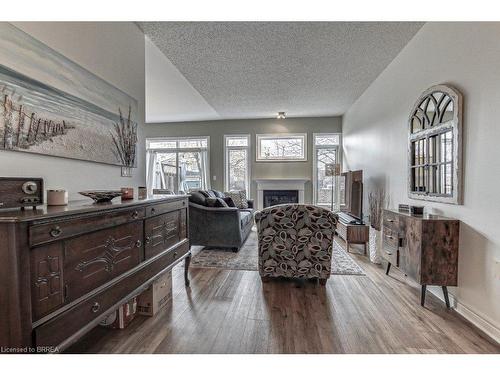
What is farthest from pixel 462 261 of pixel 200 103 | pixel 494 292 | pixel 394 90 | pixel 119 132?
pixel 200 103

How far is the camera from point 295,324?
6.82 ft

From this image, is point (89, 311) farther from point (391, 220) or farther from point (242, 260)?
point (391, 220)

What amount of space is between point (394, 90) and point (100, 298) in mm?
4129

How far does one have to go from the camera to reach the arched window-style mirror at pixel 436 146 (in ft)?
7.51

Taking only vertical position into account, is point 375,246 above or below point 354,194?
below

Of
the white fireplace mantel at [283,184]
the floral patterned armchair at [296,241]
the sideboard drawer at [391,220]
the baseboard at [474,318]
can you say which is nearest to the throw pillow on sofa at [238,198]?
the white fireplace mantel at [283,184]

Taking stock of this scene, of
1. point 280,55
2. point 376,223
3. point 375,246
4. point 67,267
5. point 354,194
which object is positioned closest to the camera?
point 67,267

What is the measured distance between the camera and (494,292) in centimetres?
193

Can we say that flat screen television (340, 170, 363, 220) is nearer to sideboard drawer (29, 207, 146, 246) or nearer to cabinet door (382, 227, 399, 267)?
cabinet door (382, 227, 399, 267)

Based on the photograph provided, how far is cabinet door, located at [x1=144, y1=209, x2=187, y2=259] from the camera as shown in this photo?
2.01 metres

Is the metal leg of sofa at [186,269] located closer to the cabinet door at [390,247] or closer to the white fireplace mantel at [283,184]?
the cabinet door at [390,247]

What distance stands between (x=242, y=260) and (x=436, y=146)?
9.03ft

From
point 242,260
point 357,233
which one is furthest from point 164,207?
point 357,233

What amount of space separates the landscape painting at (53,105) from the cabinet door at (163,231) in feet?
2.53
